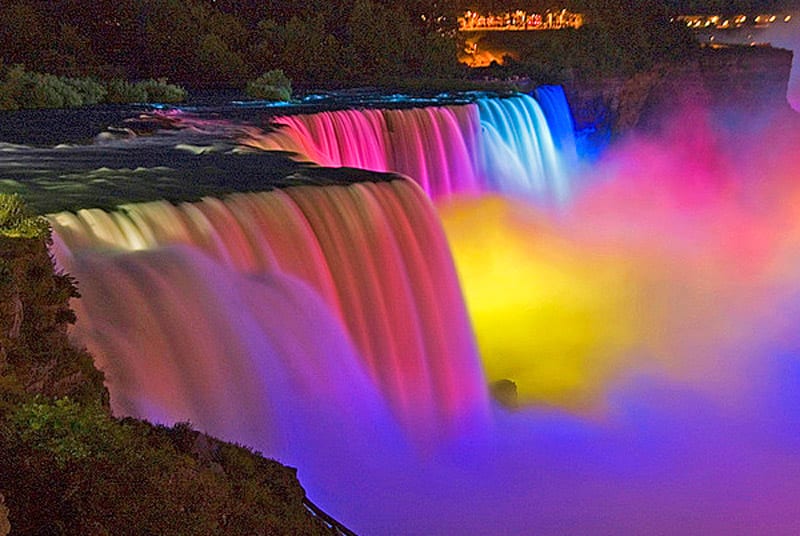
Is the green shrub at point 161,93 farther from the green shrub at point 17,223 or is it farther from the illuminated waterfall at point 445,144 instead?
the green shrub at point 17,223

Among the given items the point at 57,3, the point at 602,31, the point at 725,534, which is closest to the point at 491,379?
the point at 725,534

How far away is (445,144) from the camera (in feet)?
56.6

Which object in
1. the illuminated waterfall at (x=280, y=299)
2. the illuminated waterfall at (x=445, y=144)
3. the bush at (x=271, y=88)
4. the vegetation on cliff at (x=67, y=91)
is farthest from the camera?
the bush at (x=271, y=88)

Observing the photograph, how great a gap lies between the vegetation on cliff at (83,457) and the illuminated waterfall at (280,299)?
85 cm

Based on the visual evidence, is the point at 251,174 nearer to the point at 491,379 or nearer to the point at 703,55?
the point at 491,379

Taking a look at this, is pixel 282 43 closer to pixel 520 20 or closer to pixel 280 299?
pixel 520 20

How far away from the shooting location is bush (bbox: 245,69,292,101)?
20562 millimetres

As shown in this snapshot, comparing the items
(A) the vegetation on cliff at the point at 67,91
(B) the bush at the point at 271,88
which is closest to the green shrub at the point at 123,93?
(A) the vegetation on cliff at the point at 67,91

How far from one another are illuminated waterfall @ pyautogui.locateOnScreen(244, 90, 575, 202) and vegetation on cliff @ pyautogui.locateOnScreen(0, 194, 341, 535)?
23.1 feet

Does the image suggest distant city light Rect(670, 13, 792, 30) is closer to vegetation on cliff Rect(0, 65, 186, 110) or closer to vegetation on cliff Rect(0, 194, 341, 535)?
vegetation on cliff Rect(0, 65, 186, 110)

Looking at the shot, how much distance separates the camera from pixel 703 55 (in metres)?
33.8

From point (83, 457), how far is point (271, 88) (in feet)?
56.5

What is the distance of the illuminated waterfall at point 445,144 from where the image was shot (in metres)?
15.2

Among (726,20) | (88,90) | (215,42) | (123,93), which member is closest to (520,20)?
(726,20)
